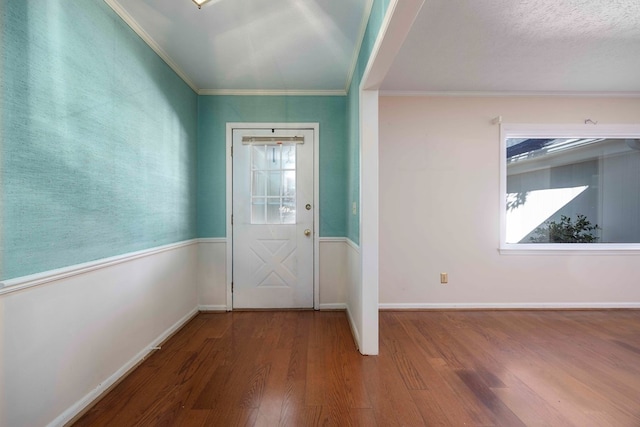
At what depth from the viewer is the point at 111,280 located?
1.95 meters

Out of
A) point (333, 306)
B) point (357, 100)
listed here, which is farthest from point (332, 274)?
point (357, 100)

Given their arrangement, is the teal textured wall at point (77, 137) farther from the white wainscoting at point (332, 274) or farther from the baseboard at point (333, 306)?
the baseboard at point (333, 306)

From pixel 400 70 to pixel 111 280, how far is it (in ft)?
9.85

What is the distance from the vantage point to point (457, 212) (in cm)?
340

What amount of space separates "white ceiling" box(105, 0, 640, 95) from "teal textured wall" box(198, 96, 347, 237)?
143mm

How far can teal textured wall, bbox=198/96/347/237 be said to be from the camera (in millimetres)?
3375

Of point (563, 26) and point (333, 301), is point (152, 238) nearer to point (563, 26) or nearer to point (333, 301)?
point (333, 301)

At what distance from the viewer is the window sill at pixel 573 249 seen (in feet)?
11.1

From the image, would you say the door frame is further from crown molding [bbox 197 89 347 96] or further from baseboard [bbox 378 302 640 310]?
baseboard [bbox 378 302 640 310]

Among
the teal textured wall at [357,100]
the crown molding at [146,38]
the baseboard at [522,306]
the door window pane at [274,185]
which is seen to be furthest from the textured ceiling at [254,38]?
the baseboard at [522,306]

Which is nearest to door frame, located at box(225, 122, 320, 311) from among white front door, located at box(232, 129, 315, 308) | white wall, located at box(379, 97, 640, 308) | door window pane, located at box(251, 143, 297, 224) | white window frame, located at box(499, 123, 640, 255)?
white front door, located at box(232, 129, 315, 308)

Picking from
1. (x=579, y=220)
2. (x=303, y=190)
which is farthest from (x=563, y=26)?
(x=303, y=190)

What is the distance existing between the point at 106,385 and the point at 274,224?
1.99m

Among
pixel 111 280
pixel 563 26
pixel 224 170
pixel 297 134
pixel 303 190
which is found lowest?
pixel 111 280
